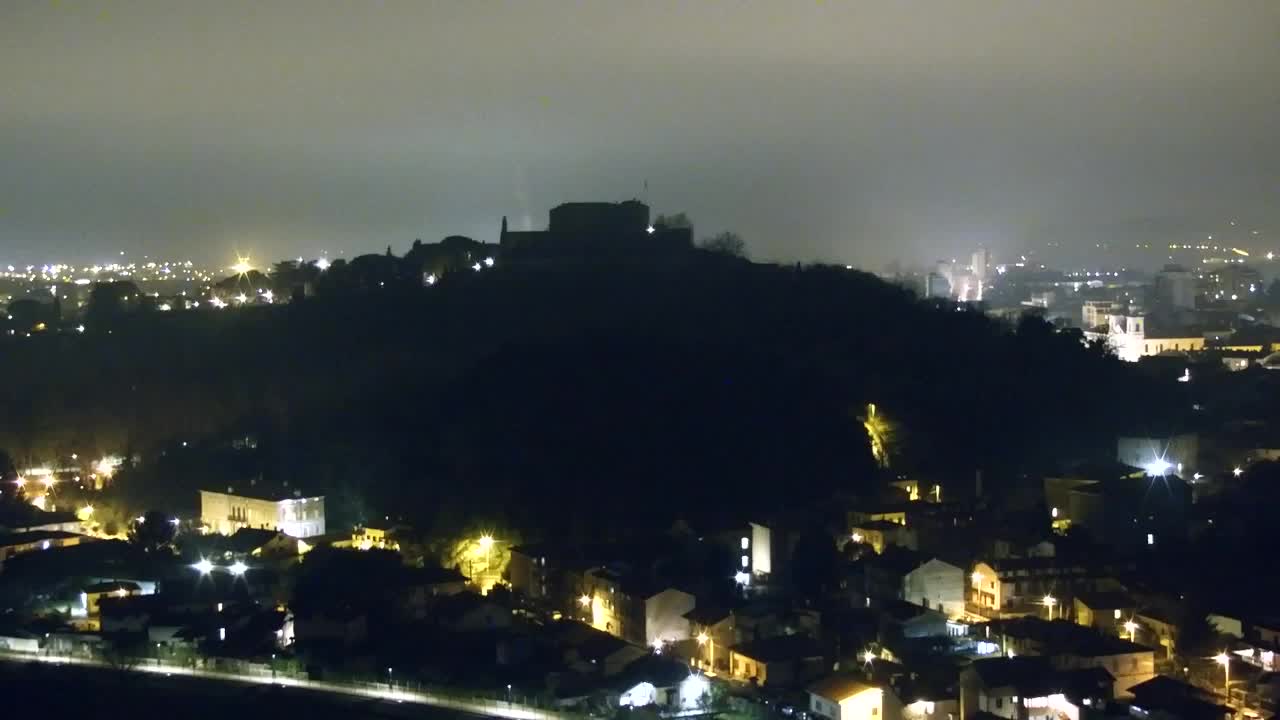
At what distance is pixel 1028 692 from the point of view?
10.5m

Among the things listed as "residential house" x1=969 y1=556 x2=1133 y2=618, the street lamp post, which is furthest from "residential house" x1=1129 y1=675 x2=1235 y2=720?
the street lamp post

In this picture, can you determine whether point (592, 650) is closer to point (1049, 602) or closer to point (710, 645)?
point (710, 645)

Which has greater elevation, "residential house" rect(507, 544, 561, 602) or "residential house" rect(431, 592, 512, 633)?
"residential house" rect(507, 544, 561, 602)

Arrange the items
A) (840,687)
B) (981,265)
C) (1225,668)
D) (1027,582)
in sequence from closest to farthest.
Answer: (840,687), (1225,668), (1027,582), (981,265)

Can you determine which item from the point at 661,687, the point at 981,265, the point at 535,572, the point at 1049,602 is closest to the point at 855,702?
the point at 661,687

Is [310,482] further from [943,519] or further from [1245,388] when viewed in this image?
[1245,388]

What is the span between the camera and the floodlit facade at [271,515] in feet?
53.0

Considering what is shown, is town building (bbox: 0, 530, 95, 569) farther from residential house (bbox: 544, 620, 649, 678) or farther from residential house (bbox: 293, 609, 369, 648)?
residential house (bbox: 544, 620, 649, 678)

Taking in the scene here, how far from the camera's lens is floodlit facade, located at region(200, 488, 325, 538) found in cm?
1614

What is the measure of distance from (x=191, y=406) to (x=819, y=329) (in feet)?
28.9

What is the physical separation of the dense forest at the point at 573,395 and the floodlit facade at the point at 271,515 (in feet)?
1.13

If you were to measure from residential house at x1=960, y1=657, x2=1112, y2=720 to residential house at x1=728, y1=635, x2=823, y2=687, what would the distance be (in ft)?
3.94

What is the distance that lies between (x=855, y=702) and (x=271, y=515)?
309 inches

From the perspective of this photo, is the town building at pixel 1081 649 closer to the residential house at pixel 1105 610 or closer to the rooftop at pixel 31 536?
the residential house at pixel 1105 610
